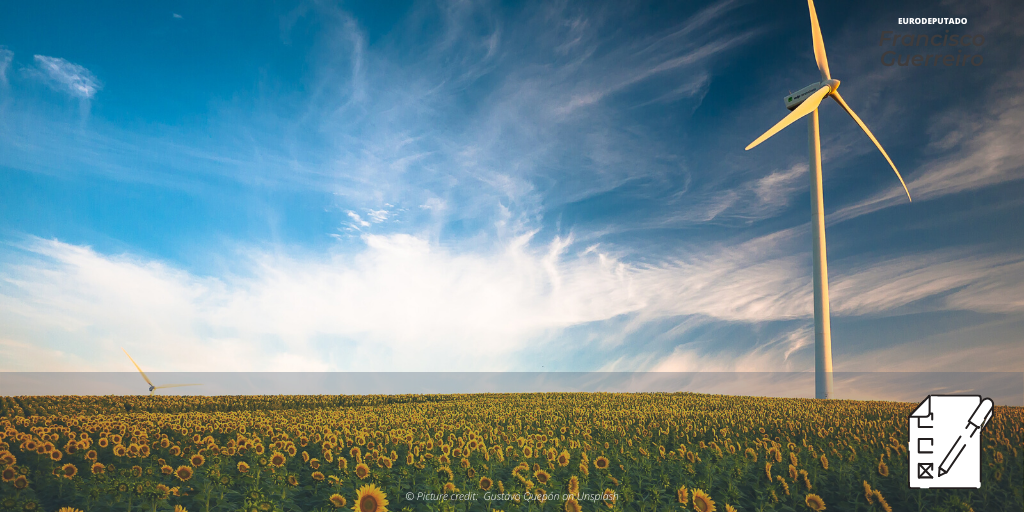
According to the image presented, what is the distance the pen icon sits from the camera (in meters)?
10.3

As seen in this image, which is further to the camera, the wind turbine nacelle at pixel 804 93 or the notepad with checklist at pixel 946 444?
the wind turbine nacelle at pixel 804 93

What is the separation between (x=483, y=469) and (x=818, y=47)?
43105 mm

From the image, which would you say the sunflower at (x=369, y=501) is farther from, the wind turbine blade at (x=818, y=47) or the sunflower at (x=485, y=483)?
the wind turbine blade at (x=818, y=47)

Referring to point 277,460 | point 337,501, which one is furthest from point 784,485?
point 277,460

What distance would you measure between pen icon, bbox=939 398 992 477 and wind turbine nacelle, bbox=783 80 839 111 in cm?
3294

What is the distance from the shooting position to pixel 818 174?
117 ft

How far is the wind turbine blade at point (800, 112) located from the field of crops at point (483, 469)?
1985cm

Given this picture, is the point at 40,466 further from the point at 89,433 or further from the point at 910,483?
the point at 910,483

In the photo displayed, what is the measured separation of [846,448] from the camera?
1302 cm

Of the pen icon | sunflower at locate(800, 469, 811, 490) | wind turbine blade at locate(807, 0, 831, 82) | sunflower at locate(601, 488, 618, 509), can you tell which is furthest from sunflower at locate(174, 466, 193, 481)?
wind turbine blade at locate(807, 0, 831, 82)

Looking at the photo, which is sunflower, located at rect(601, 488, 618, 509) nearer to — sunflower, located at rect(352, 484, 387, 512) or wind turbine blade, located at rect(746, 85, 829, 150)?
sunflower, located at rect(352, 484, 387, 512)

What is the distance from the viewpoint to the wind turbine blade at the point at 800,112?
3206cm

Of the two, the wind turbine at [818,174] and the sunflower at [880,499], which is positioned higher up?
the wind turbine at [818,174]

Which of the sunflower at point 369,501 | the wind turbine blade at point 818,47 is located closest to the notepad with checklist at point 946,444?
the sunflower at point 369,501
